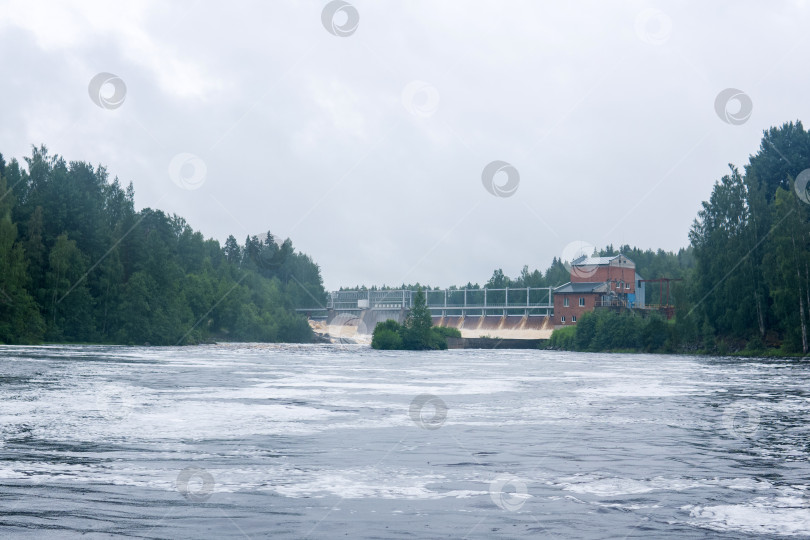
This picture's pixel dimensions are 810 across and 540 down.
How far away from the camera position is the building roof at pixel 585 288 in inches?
5842

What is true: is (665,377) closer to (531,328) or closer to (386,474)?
(386,474)

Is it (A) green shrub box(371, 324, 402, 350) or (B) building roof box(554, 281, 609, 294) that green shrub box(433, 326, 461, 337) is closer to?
(A) green shrub box(371, 324, 402, 350)

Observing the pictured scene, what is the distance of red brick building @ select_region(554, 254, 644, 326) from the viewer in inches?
5846

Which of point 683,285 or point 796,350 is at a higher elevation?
point 683,285

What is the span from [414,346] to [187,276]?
152ft

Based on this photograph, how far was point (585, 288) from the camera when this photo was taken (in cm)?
15150

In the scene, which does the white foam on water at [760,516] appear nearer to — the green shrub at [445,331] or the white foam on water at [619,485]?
the white foam on water at [619,485]

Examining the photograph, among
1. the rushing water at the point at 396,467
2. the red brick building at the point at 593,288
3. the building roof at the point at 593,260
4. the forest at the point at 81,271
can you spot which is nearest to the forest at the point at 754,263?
the red brick building at the point at 593,288

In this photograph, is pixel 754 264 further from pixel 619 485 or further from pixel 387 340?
pixel 619 485

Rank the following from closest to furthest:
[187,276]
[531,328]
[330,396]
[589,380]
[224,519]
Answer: [224,519] → [330,396] → [589,380] → [187,276] → [531,328]

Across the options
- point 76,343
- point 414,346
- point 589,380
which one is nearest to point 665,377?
point 589,380

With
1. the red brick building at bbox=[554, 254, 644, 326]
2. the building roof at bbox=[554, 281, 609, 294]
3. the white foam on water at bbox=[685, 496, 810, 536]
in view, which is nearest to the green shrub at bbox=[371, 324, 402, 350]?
the red brick building at bbox=[554, 254, 644, 326]

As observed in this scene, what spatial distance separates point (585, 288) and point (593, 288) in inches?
81.3

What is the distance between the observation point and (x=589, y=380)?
4319 cm
